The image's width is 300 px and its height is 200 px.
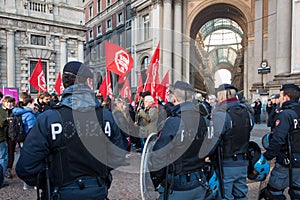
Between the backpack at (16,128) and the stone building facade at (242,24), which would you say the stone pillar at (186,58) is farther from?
the backpack at (16,128)

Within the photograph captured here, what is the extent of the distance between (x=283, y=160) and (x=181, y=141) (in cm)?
178

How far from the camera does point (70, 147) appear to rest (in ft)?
7.02

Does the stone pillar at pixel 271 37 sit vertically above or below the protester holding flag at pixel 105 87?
above

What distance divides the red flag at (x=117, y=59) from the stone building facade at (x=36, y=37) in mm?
12344

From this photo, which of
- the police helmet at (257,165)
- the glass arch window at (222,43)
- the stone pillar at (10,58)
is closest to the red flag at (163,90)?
the police helmet at (257,165)

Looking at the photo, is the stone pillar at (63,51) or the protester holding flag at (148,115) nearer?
the protester holding flag at (148,115)

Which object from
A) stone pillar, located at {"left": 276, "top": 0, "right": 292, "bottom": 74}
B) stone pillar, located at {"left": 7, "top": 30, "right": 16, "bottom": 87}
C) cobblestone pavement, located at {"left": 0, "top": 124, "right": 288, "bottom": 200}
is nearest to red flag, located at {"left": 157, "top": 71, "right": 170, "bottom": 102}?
cobblestone pavement, located at {"left": 0, "top": 124, "right": 288, "bottom": 200}

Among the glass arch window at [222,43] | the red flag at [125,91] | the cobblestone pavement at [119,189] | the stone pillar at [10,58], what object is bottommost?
the cobblestone pavement at [119,189]

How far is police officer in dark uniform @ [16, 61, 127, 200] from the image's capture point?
212 cm

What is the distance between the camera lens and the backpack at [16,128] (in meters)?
5.39

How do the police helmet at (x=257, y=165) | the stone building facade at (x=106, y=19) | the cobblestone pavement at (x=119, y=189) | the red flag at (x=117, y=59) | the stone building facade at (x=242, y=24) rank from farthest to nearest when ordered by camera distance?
1. the stone building facade at (x=106, y=19)
2. the stone building facade at (x=242, y=24)
3. the red flag at (x=117, y=59)
4. the cobblestone pavement at (x=119, y=189)
5. the police helmet at (x=257, y=165)

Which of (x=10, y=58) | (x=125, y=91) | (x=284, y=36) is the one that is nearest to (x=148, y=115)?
(x=125, y=91)

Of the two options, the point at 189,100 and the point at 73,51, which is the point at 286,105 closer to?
the point at 189,100

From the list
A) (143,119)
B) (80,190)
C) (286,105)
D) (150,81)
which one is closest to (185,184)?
(80,190)
